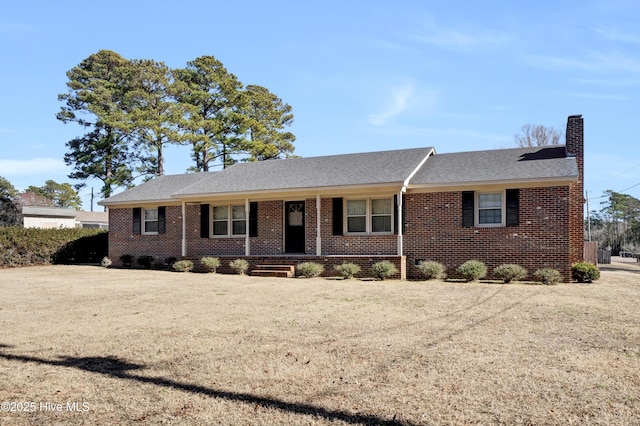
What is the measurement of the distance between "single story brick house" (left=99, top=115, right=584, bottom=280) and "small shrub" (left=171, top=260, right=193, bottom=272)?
3.52ft

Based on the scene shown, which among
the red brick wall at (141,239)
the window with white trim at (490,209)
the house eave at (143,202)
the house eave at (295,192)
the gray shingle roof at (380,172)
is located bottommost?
the red brick wall at (141,239)

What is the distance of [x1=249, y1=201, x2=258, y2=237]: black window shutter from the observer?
1938 centimetres

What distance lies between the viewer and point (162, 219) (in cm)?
2155

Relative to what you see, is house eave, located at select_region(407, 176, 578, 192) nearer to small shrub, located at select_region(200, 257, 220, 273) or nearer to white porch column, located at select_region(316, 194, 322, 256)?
white porch column, located at select_region(316, 194, 322, 256)

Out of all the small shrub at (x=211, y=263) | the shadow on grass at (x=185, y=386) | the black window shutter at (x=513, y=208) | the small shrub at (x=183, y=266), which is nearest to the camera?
the shadow on grass at (x=185, y=386)

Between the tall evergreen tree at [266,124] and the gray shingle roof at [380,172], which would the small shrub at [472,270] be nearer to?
the gray shingle roof at [380,172]

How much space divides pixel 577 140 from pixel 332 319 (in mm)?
13120

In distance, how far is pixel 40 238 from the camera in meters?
22.9

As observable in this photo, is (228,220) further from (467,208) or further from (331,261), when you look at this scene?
(467,208)

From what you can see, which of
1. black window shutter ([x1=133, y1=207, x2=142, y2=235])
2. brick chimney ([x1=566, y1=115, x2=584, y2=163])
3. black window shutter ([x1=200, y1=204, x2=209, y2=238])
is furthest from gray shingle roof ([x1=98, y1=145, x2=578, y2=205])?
black window shutter ([x1=200, y1=204, x2=209, y2=238])

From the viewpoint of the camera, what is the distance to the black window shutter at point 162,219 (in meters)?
21.5

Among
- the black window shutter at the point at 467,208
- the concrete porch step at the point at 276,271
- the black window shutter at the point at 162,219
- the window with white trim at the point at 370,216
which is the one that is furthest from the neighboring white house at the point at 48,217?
the black window shutter at the point at 467,208

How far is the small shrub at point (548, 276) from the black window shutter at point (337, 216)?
21.6ft

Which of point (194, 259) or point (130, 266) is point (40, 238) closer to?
point (130, 266)
